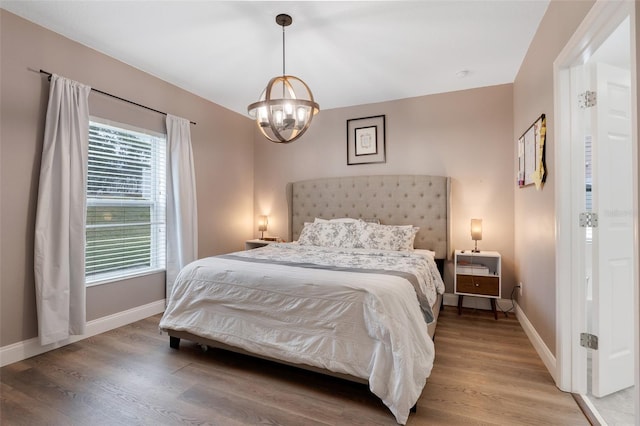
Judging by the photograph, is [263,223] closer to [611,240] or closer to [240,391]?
[240,391]

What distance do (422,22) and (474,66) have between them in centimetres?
106

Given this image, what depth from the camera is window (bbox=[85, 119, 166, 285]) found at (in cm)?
290

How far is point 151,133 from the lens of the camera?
11.0ft

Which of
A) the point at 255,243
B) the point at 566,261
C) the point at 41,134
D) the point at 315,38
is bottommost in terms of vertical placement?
the point at 255,243

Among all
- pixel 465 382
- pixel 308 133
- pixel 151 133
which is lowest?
pixel 465 382

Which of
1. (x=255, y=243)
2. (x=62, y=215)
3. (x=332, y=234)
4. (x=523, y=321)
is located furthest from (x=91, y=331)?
(x=523, y=321)

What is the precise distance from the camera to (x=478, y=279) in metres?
3.23

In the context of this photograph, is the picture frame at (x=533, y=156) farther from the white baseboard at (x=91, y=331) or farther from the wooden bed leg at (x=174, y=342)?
the white baseboard at (x=91, y=331)

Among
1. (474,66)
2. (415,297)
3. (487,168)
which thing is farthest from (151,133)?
(487,168)

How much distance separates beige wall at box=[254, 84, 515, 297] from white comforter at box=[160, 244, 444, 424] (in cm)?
148

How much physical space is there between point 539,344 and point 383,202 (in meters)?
2.16

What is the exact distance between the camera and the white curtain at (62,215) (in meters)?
2.42

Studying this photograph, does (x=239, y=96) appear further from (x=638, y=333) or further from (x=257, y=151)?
(x=638, y=333)

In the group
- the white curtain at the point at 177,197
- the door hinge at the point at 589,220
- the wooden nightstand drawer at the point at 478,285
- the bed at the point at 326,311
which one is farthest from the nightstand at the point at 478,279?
the white curtain at the point at 177,197
